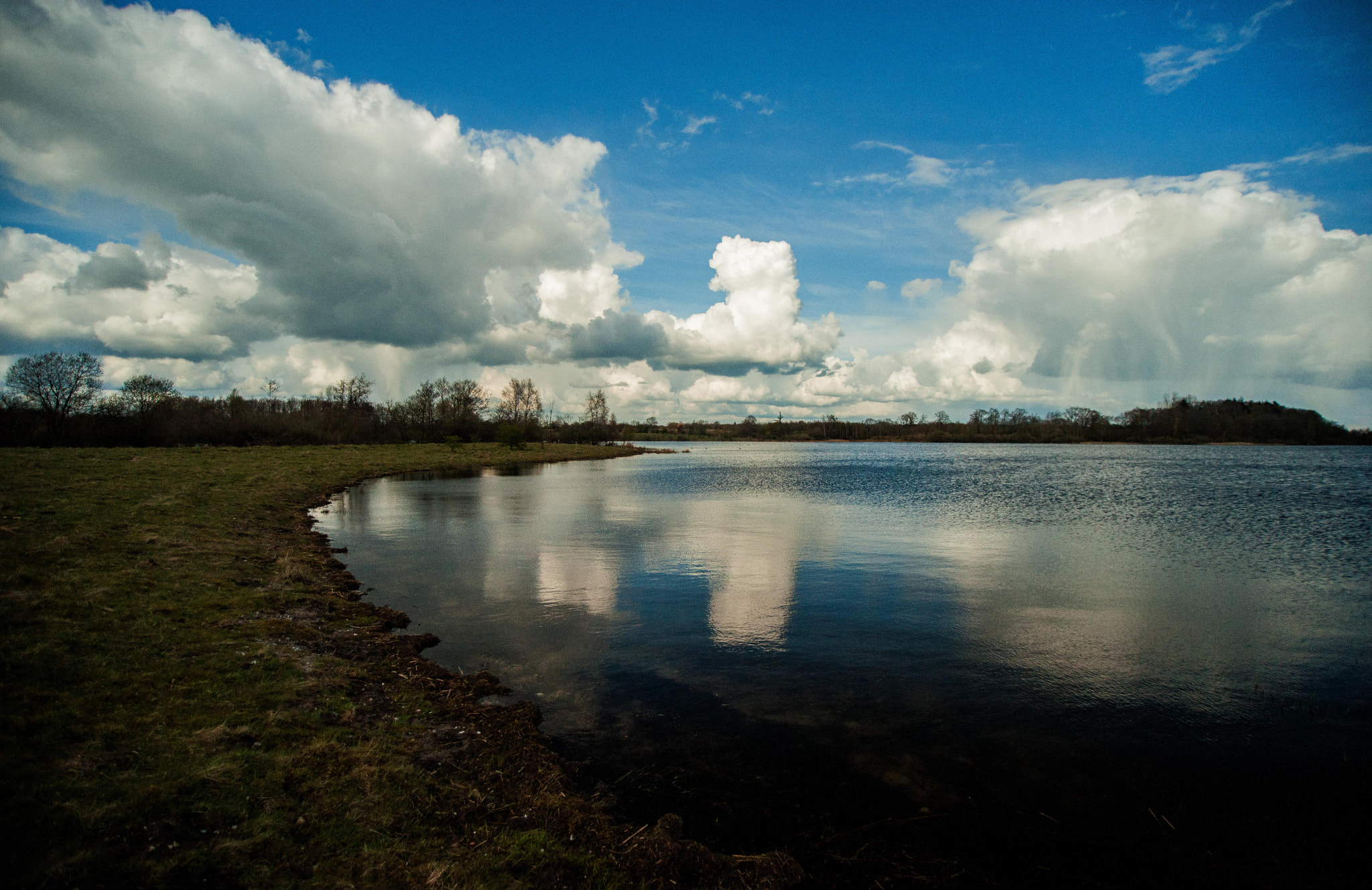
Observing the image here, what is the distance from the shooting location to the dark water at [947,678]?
21.5ft

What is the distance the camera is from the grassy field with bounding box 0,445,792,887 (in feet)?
16.4

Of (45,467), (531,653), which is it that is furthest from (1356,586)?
(45,467)

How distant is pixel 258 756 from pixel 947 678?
400 inches

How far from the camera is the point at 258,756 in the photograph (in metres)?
6.48

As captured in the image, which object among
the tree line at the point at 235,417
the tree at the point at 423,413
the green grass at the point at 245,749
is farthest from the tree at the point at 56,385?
the green grass at the point at 245,749

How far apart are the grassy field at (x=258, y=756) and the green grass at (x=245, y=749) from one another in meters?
0.02

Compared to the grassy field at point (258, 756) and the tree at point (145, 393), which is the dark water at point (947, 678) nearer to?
the grassy field at point (258, 756)

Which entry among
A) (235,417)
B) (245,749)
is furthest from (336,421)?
(245,749)

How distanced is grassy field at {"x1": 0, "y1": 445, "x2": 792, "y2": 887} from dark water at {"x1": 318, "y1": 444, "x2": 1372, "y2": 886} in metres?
0.97

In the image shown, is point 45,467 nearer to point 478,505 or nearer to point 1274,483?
point 478,505

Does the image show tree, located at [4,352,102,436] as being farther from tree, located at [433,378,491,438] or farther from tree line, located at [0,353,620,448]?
tree, located at [433,378,491,438]

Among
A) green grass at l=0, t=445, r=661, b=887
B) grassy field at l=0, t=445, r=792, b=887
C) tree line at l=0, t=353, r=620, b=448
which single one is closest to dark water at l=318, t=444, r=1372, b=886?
grassy field at l=0, t=445, r=792, b=887

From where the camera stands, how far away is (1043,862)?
6.08 metres

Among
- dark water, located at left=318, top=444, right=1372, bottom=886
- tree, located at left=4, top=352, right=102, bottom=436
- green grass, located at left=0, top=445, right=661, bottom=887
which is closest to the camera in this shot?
green grass, located at left=0, top=445, right=661, bottom=887
